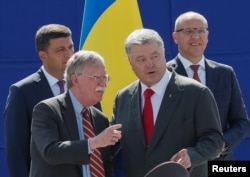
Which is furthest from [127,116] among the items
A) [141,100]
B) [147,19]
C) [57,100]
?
[147,19]

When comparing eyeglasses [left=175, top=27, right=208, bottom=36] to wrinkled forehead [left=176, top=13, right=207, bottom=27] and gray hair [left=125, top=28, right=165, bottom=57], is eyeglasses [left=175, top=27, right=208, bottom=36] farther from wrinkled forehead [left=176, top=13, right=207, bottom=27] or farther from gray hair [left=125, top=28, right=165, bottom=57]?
gray hair [left=125, top=28, right=165, bottom=57]

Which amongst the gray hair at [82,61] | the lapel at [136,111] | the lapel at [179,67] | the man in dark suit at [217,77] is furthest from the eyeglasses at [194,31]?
the gray hair at [82,61]

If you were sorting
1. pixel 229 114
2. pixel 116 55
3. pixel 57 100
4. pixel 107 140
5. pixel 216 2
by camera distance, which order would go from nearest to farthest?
pixel 107 140, pixel 57 100, pixel 229 114, pixel 116 55, pixel 216 2

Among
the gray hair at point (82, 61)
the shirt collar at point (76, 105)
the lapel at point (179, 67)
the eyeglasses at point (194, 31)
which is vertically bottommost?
the shirt collar at point (76, 105)

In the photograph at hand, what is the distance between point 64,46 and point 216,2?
2.34 m

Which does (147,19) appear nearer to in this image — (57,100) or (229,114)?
(229,114)

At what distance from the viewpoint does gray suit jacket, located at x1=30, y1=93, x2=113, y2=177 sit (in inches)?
119

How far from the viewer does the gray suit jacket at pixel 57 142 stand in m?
3.03

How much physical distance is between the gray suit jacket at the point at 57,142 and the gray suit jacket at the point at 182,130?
0.57 ft

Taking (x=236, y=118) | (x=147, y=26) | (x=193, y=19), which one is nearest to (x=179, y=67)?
(x=193, y=19)

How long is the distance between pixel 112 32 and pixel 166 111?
1671 millimetres

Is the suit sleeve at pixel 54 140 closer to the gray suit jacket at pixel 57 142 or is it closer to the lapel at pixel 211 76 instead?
the gray suit jacket at pixel 57 142

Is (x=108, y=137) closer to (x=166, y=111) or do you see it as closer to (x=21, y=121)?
(x=166, y=111)

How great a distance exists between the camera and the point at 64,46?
157 inches
